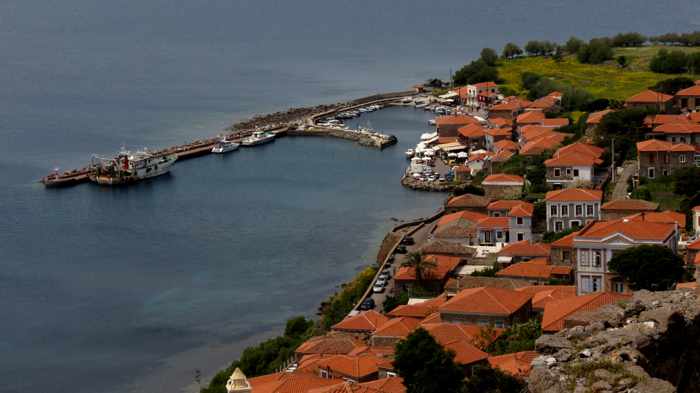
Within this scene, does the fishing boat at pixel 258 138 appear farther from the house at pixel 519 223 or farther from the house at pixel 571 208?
the house at pixel 571 208

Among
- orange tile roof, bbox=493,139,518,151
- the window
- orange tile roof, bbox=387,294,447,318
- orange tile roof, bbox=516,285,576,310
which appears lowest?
orange tile roof, bbox=387,294,447,318

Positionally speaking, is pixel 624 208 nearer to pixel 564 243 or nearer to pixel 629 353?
pixel 564 243

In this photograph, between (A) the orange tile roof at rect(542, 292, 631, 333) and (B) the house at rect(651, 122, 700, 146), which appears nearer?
(A) the orange tile roof at rect(542, 292, 631, 333)

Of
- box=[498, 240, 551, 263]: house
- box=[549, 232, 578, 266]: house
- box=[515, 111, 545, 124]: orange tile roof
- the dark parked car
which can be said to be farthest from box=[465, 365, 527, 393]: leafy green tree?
box=[515, 111, 545, 124]: orange tile roof

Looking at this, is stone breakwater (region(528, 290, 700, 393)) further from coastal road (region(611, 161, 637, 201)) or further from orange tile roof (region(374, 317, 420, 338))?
coastal road (region(611, 161, 637, 201))

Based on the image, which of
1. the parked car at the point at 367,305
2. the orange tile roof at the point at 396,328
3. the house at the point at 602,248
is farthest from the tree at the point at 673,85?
the orange tile roof at the point at 396,328

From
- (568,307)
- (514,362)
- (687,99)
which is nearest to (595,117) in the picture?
(687,99)
